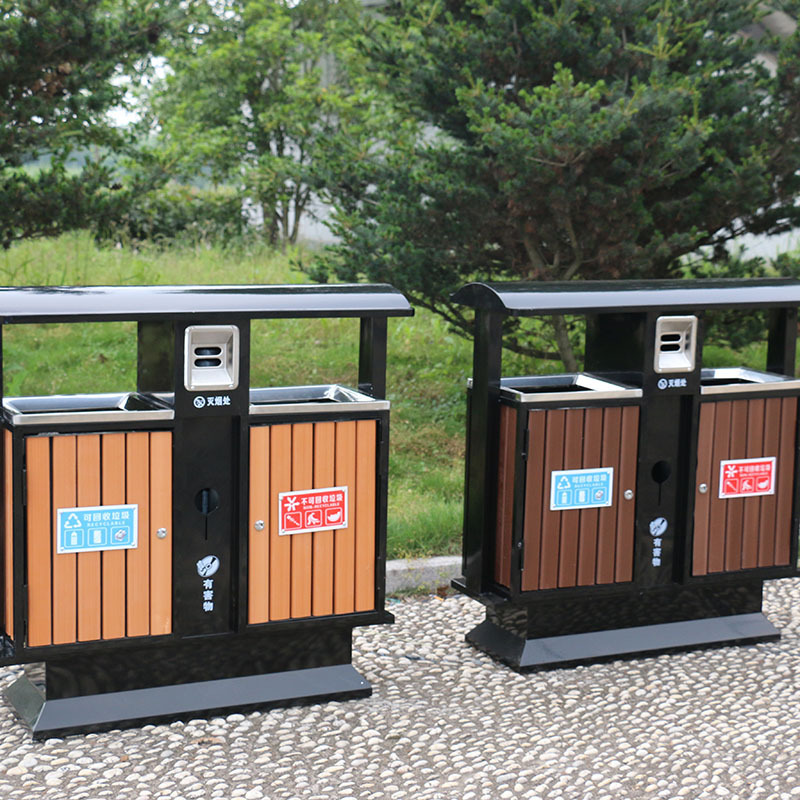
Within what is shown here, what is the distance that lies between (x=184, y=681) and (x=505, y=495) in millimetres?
1381

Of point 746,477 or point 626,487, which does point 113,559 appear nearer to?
point 626,487

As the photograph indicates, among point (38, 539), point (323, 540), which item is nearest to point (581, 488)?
point (323, 540)

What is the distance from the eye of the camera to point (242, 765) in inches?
148

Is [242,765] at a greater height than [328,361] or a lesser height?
lesser

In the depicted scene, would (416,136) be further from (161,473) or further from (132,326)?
(161,473)

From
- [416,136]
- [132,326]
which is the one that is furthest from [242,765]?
[132,326]

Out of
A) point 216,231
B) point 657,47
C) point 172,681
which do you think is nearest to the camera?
point 172,681

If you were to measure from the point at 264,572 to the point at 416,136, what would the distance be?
184 inches

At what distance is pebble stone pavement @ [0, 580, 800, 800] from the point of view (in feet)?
11.9

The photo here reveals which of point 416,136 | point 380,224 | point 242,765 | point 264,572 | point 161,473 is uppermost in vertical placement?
point 416,136

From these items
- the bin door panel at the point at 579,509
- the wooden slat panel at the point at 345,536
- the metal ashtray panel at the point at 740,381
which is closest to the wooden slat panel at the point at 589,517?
the bin door panel at the point at 579,509

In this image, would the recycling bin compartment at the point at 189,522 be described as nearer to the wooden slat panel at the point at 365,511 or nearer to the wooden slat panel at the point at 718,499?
the wooden slat panel at the point at 365,511

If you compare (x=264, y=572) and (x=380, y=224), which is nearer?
(x=264, y=572)

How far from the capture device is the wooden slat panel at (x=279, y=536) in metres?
4.14
